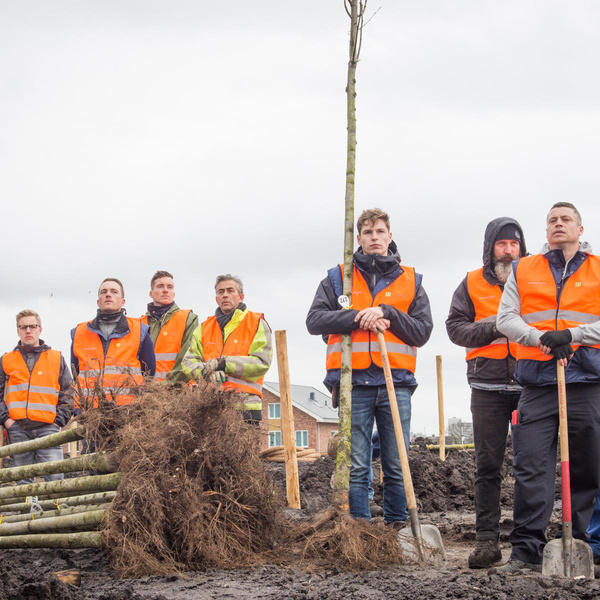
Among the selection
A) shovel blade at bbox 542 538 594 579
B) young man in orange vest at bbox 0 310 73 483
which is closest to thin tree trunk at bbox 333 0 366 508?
shovel blade at bbox 542 538 594 579

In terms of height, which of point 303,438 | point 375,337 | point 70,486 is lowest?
point 303,438

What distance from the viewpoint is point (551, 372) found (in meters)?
5.25

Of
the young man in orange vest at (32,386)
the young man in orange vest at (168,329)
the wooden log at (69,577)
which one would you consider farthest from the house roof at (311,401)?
the wooden log at (69,577)

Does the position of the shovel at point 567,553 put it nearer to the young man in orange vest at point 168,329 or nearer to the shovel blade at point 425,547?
the shovel blade at point 425,547

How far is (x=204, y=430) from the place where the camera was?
5.76m

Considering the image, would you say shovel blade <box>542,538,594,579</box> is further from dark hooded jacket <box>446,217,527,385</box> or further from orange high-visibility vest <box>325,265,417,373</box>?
orange high-visibility vest <box>325,265,417,373</box>

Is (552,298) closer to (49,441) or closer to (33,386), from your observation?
(49,441)

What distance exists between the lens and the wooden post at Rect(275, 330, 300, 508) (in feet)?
29.8

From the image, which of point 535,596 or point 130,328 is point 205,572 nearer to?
point 535,596

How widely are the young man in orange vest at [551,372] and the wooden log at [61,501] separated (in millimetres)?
2989

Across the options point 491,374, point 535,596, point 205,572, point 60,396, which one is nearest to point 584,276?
point 491,374

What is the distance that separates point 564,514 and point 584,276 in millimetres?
1657

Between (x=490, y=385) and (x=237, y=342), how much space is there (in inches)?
114

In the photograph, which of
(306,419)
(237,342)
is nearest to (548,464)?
(237,342)
